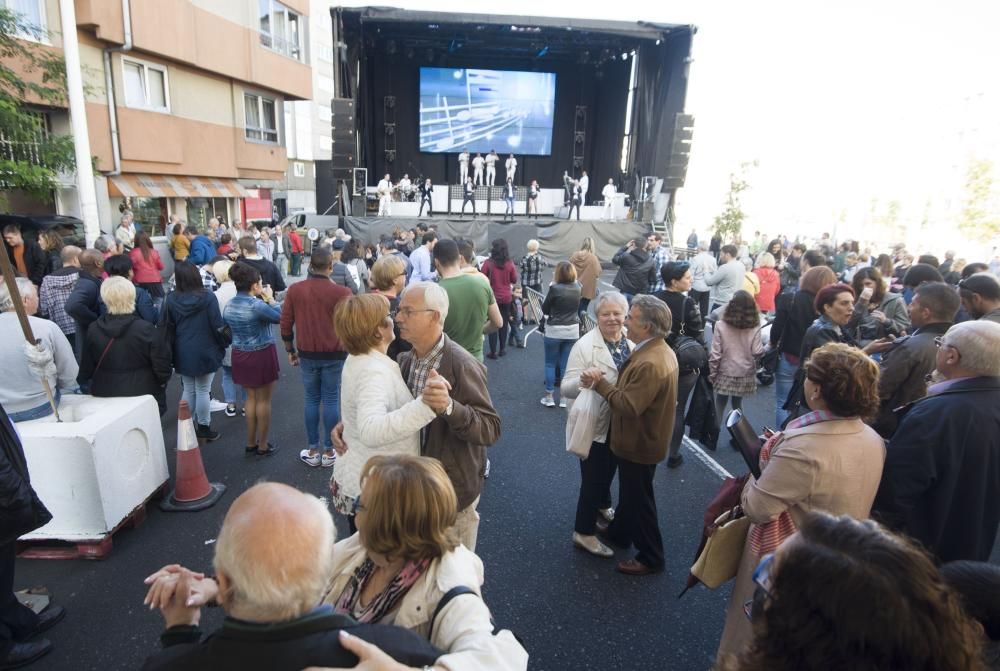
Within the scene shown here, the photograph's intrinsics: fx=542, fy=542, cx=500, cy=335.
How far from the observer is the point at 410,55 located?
18.0 meters

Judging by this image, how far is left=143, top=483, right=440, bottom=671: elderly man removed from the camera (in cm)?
101

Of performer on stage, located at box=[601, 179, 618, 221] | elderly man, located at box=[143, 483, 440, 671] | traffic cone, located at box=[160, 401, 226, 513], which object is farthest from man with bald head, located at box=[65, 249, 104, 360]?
performer on stage, located at box=[601, 179, 618, 221]

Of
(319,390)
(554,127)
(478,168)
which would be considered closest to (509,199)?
(478,168)

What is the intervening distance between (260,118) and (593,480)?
20194mm

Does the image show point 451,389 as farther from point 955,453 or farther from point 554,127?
point 554,127

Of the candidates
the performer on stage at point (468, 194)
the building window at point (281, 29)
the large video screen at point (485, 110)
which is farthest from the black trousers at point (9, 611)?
the building window at point (281, 29)

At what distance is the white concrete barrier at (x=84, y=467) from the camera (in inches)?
117

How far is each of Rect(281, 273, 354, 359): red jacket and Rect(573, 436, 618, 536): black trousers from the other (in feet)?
6.64

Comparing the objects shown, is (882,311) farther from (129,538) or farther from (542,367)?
(129,538)

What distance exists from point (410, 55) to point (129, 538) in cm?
1809

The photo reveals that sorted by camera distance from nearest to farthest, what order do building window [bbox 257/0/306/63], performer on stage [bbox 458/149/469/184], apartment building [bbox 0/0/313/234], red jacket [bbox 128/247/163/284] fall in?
1. red jacket [bbox 128/247/163/284]
2. apartment building [bbox 0/0/313/234]
3. building window [bbox 257/0/306/63]
4. performer on stage [bbox 458/149/469/184]

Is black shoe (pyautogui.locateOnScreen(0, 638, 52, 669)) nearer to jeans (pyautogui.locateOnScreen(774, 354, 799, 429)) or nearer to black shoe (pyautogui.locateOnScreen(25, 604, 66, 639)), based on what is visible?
black shoe (pyautogui.locateOnScreen(25, 604, 66, 639))

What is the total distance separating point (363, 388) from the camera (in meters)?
2.21

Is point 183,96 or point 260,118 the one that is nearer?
point 183,96
